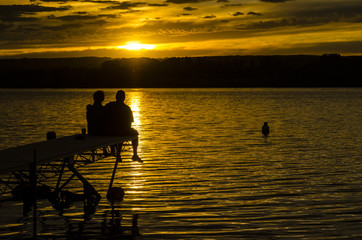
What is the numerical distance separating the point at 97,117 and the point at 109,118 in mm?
423

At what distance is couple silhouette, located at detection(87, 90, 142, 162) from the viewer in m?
18.6

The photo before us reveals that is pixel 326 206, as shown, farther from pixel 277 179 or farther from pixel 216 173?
pixel 216 173

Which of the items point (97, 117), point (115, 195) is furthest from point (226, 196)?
point (97, 117)

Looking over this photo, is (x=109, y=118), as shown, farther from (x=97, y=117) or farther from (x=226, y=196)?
(x=226, y=196)

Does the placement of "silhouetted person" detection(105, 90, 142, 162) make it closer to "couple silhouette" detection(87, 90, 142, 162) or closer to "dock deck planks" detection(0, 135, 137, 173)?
"couple silhouette" detection(87, 90, 142, 162)

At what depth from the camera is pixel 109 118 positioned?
18.5 meters

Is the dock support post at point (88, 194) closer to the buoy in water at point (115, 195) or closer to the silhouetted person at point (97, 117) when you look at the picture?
the buoy in water at point (115, 195)

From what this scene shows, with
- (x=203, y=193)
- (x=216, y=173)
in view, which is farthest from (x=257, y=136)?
(x=203, y=193)

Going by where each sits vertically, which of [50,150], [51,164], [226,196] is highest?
[50,150]

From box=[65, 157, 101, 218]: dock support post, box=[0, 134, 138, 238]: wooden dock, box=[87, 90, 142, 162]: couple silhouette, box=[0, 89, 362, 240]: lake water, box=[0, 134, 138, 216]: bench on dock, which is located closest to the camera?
box=[0, 134, 138, 216]: bench on dock

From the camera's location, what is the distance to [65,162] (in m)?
16.5

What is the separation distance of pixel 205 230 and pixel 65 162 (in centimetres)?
480

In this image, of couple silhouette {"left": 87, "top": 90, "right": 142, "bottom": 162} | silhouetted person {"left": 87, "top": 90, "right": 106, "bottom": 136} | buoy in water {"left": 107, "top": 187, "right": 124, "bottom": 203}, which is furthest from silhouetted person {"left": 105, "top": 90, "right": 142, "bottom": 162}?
buoy in water {"left": 107, "top": 187, "right": 124, "bottom": 203}

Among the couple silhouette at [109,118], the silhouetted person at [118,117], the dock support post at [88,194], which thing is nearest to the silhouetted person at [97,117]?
the couple silhouette at [109,118]
